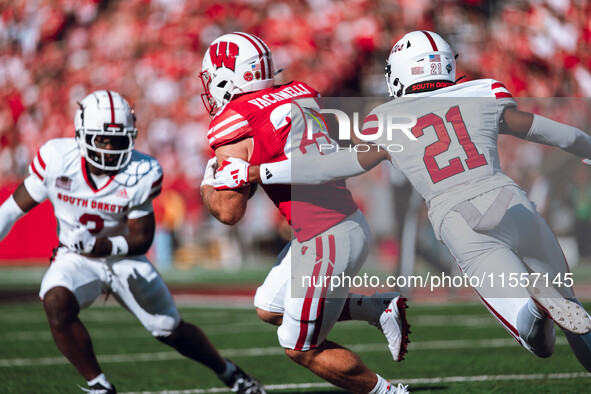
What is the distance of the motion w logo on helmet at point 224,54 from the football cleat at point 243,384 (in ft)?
5.98

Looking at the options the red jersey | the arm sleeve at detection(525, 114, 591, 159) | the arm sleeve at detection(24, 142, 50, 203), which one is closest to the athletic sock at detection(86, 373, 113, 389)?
the arm sleeve at detection(24, 142, 50, 203)

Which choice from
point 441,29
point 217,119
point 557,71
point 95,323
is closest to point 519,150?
point 557,71

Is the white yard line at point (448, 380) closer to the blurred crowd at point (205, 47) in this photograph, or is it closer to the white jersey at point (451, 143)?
the white jersey at point (451, 143)

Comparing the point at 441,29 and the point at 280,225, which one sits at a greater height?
the point at 441,29

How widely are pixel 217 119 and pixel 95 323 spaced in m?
6.10

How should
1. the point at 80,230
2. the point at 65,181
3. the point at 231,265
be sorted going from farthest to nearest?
the point at 231,265 → the point at 65,181 → the point at 80,230

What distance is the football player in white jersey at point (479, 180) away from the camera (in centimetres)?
385

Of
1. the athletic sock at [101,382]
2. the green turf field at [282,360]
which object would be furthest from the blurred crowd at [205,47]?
the athletic sock at [101,382]

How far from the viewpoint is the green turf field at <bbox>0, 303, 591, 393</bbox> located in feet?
18.0

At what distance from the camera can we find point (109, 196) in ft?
18.1

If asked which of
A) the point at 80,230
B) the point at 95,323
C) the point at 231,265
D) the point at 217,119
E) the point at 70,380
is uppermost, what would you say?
the point at 217,119

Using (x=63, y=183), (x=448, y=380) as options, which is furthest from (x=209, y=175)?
(x=448, y=380)

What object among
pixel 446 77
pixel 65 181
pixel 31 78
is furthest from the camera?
pixel 31 78

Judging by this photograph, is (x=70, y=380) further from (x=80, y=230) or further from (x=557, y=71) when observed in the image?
(x=557, y=71)
